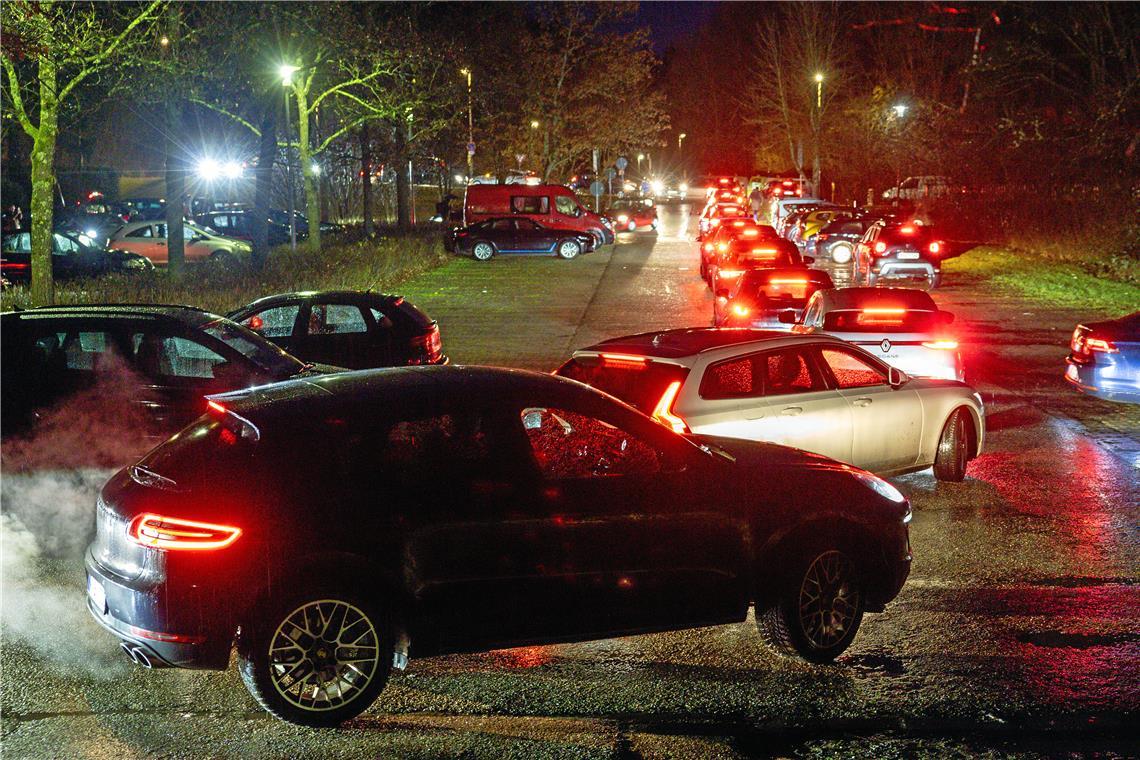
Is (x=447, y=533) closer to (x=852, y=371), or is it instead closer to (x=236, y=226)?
(x=852, y=371)

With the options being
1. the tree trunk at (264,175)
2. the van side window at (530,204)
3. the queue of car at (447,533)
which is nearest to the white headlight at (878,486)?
the queue of car at (447,533)

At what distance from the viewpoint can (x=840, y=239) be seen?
38906mm

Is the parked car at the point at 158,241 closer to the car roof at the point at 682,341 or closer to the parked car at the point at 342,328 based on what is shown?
the parked car at the point at 342,328

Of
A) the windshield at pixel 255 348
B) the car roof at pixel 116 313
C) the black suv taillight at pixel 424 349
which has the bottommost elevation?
the black suv taillight at pixel 424 349

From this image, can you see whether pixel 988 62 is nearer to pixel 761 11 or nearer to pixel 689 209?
pixel 689 209

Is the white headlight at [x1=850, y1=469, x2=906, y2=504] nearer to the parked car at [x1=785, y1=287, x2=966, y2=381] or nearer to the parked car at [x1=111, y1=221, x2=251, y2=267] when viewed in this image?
the parked car at [x1=785, y1=287, x2=966, y2=381]

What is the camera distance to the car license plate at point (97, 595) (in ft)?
18.2

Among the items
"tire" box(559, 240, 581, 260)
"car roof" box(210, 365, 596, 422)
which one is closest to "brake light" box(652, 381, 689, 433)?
"car roof" box(210, 365, 596, 422)

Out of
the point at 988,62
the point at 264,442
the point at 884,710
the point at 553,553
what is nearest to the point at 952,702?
the point at 884,710

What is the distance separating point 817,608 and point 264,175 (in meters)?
31.7

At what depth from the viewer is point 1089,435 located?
13.2 metres

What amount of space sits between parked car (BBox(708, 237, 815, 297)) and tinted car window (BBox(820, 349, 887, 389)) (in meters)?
10.5

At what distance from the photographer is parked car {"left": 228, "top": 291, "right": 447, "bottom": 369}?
44.7ft

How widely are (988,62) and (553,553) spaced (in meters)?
40.1
